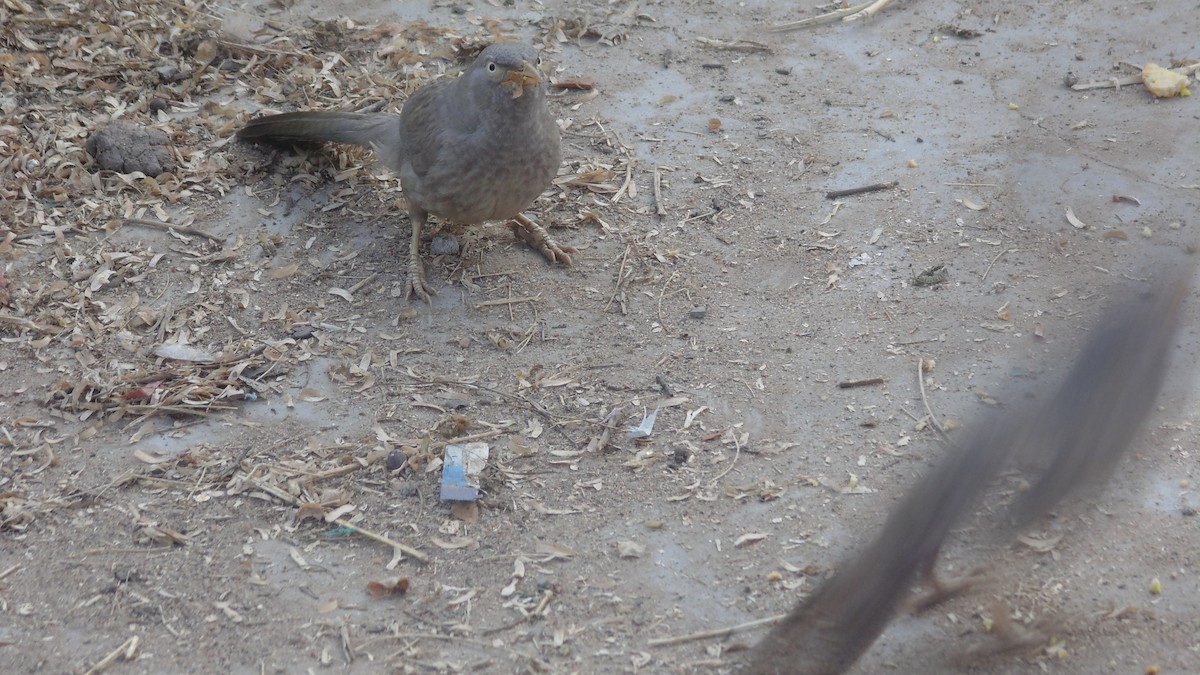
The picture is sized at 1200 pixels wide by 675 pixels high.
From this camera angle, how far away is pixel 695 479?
405cm

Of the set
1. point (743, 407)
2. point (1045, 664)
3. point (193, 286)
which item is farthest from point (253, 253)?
point (1045, 664)

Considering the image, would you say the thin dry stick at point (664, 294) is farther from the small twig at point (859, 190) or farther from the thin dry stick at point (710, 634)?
the thin dry stick at point (710, 634)

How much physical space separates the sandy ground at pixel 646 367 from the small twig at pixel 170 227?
0.06 meters

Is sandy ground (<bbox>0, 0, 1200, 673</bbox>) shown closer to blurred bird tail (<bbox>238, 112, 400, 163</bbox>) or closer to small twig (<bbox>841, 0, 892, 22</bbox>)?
small twig (<bbox>841, 0, 892, 22</bbox>)

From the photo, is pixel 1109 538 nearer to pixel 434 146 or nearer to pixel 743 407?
pixel 743 407

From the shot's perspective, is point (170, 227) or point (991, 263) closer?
point (991, 263)

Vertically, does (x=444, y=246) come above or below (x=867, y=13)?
below

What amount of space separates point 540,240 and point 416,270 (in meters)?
0.61

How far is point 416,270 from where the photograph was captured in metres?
5.14

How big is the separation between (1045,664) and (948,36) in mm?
4534

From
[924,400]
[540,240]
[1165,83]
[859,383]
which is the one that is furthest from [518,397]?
[1165,83]

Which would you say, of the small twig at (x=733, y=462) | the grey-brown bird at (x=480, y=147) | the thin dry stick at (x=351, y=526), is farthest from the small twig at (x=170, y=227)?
the small twig at (x=733, y=462)

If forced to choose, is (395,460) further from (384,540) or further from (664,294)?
(664,294)

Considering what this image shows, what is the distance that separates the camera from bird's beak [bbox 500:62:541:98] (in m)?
4.79
